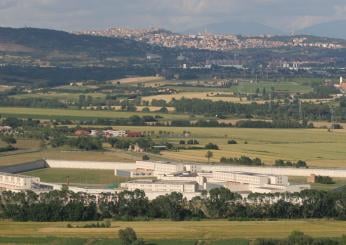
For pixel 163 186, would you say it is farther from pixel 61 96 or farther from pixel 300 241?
pixel 61 96

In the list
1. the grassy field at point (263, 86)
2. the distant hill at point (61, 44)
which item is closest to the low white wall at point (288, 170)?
the grassy field at point (263, 86)

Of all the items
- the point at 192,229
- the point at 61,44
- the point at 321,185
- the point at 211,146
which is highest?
the point at 61,44

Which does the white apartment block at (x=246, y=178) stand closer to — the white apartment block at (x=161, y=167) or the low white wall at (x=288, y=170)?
the white apartment block at (x=161, y=167)

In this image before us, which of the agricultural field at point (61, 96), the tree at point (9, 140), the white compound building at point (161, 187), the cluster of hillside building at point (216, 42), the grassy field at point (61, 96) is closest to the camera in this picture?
the white compound building at point (161, 187)

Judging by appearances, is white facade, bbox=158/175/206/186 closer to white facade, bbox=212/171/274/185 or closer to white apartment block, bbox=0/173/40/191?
white facade, bbox=212/171/274/185

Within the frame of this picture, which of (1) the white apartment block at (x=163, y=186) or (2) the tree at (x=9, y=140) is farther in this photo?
(2) the tree at (x=9, y=140)

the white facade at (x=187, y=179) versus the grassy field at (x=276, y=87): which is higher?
the grassy field at (x=276, y=87)

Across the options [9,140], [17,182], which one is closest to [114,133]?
[9,140]
